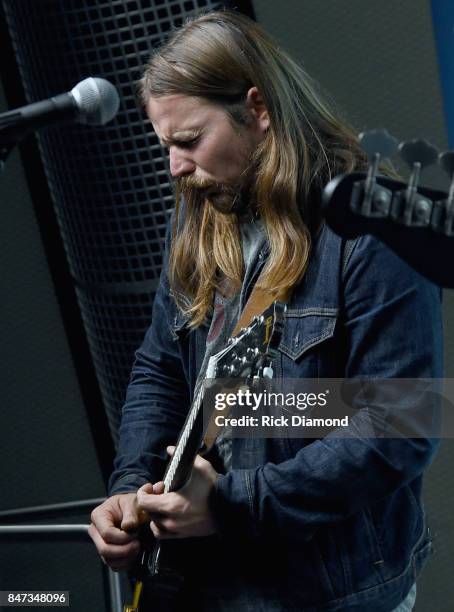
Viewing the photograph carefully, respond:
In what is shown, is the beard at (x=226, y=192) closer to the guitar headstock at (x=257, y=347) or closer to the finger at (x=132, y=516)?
the guitar headstock at (x=257, y=347)

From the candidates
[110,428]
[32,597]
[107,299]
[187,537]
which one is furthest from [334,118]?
[32,597]

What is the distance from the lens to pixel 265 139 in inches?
69.4

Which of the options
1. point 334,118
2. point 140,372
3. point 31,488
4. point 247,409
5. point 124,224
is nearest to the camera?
point 247,409

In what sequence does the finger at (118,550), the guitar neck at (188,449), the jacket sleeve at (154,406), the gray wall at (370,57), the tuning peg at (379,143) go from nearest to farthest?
the tuning peg at (379,143) < the guitar neck at (188,449) < the finger at (118,550) < the jacket sleeve at (154,406) < the gray wall at (370,57)

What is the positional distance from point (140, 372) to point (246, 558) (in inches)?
18.6

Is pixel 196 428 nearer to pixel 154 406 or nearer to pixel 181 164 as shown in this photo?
pixel 154 406

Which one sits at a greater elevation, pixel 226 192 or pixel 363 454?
pixel 226 192

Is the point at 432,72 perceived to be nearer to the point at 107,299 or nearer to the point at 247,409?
the point at 107,299

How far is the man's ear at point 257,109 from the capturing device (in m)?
1.77

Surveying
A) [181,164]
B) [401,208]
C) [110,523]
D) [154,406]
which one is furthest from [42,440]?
[401,208]

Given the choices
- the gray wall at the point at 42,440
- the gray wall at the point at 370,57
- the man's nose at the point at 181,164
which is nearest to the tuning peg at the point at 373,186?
the man's nose at the point at 181,164

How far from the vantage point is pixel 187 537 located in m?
1.65

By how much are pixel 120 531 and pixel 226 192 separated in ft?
1.87

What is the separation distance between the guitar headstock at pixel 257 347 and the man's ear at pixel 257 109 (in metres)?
0.35
